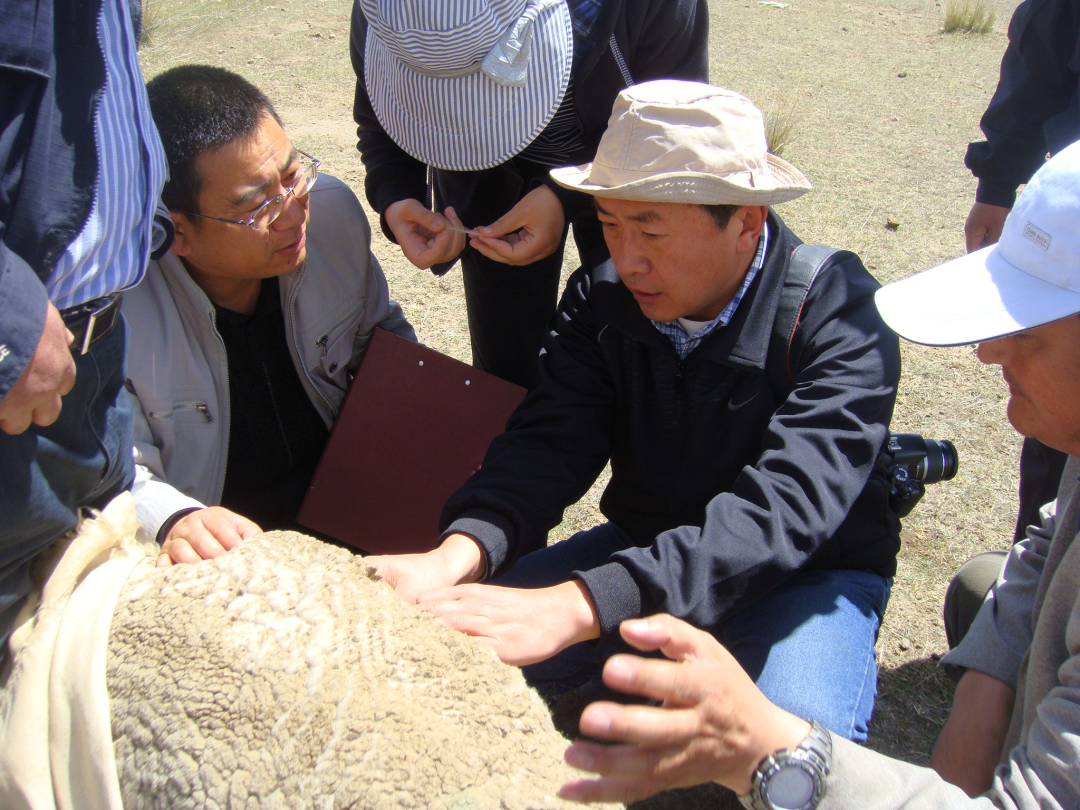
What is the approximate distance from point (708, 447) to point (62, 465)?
4.86 ft

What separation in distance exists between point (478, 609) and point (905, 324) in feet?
3.33

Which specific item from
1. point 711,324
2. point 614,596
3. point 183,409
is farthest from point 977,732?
point 183,409

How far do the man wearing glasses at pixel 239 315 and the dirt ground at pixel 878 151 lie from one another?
Result: 124 cm

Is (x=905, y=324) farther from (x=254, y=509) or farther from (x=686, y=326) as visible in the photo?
(x=254, y=509)

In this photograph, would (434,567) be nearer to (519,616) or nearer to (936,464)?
(519,616)

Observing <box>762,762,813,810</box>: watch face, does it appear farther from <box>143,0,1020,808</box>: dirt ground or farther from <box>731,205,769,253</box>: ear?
<box>731,205,769,253</box>: ear

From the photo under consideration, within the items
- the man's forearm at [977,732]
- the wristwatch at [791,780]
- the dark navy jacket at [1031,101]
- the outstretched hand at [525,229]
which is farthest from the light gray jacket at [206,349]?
the dark navy jacket at [1031,101]

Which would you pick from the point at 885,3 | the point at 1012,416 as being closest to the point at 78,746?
the point at 1012,416

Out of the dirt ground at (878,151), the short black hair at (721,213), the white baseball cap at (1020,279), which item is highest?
the white baseball cap at (1020,279)

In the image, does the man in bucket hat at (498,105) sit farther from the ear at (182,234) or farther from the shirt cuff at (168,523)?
the shirt cuff at (168,523)

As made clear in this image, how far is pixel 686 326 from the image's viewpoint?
84.0 inches

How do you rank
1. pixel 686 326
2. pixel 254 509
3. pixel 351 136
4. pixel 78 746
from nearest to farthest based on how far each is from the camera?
pixel 78 746 → pixel 686 326 → pixel 254 509 → pixel 351 136

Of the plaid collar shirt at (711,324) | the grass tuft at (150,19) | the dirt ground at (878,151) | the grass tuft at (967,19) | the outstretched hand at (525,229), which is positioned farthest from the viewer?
the grass tuft at (967,19)

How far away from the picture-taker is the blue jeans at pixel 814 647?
6.17 feet
